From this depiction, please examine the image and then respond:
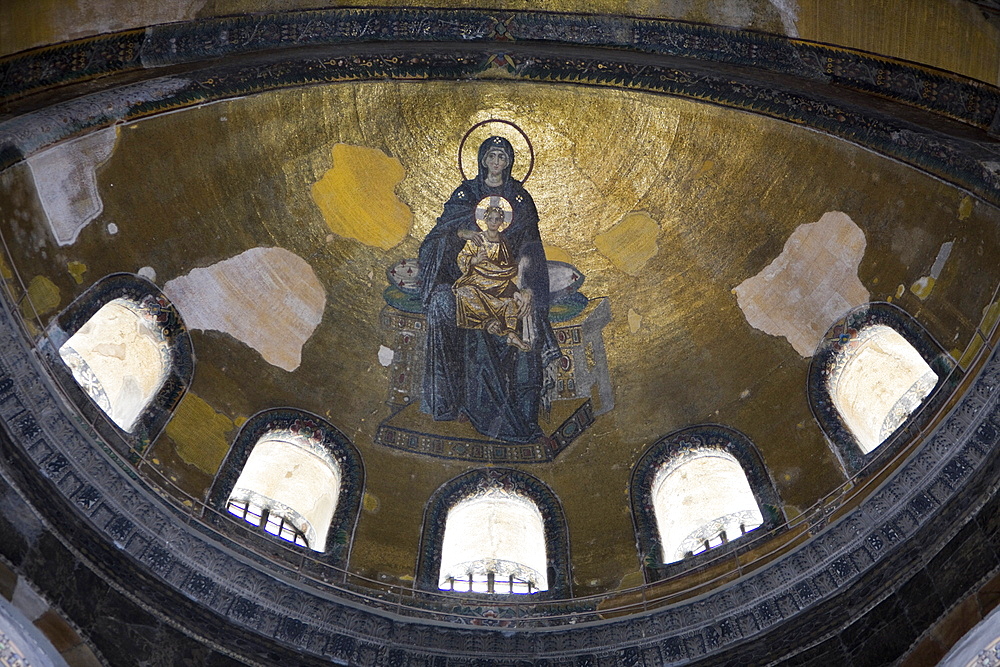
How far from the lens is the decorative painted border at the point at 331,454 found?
10938 mm

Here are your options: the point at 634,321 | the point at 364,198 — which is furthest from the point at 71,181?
the point at 634,321

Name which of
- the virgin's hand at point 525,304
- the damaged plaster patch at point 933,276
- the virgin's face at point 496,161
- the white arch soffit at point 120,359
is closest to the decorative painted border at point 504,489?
the virgin's hand at point 525,304

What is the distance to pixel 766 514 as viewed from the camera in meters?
11.2

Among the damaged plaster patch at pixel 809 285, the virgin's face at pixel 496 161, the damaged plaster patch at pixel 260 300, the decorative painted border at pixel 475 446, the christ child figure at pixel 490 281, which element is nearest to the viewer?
the damaged plaster patch at pixel 809 285

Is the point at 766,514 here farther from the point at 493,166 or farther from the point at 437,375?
the point at 493,166

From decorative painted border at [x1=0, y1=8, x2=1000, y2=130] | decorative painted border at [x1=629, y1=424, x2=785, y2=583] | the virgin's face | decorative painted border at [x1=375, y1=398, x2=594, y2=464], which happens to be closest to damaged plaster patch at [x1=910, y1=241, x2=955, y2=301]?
decorative painted border at [x1=0, y1=8, x2=1000, y2=130]

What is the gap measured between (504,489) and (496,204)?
10.6 feet

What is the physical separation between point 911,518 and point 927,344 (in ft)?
6.17

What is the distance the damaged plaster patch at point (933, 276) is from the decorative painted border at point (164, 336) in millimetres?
7030

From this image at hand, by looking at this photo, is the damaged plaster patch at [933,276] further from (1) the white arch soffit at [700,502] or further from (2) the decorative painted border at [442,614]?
(1) the white arch soffit at [700,502]

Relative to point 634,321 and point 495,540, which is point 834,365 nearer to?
point 634,321

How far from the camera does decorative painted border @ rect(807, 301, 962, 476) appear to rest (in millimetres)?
10477

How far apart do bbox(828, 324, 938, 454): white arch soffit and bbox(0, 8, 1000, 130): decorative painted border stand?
2.22 meters

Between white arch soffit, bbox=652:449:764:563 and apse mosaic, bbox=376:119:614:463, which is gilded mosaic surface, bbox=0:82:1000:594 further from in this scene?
white arch soffit, bbox=652:449:764:563
